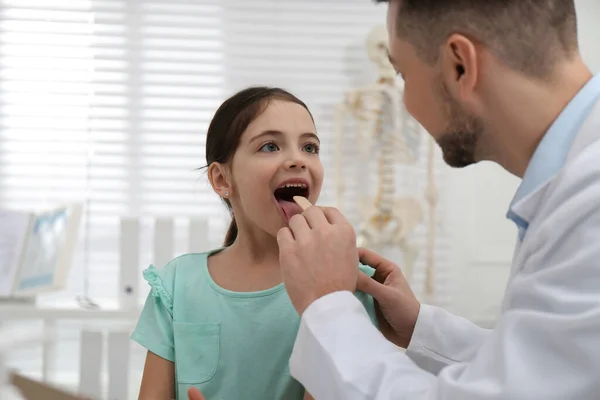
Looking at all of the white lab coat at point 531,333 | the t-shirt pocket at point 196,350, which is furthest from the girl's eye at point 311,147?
the white lab coat at point 531,333

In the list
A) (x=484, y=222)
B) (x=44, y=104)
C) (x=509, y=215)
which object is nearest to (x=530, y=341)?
(x=509, y=215)

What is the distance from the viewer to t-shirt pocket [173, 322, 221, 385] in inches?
46.8

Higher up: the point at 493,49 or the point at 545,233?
the point at 493,49

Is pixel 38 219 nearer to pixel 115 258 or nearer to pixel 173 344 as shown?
pixel 115 258

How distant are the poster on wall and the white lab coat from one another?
5.29 ft

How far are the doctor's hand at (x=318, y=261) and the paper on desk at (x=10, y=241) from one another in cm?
161

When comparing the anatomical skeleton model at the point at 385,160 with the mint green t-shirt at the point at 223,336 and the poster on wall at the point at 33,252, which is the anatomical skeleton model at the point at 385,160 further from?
the mint green t-shirt at the point at 223,336

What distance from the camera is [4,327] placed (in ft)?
8.73

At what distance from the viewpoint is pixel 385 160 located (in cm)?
269

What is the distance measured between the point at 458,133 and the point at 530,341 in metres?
0.31

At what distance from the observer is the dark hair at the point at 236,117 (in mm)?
1289

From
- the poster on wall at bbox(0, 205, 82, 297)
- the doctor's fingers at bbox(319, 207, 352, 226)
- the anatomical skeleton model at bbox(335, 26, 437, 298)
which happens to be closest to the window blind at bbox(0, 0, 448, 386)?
the anatomical skeleton model at bbox(335, 26, 437, 298)

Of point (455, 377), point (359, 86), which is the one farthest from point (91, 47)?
point (455, 377)

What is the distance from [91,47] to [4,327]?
1178 mm
